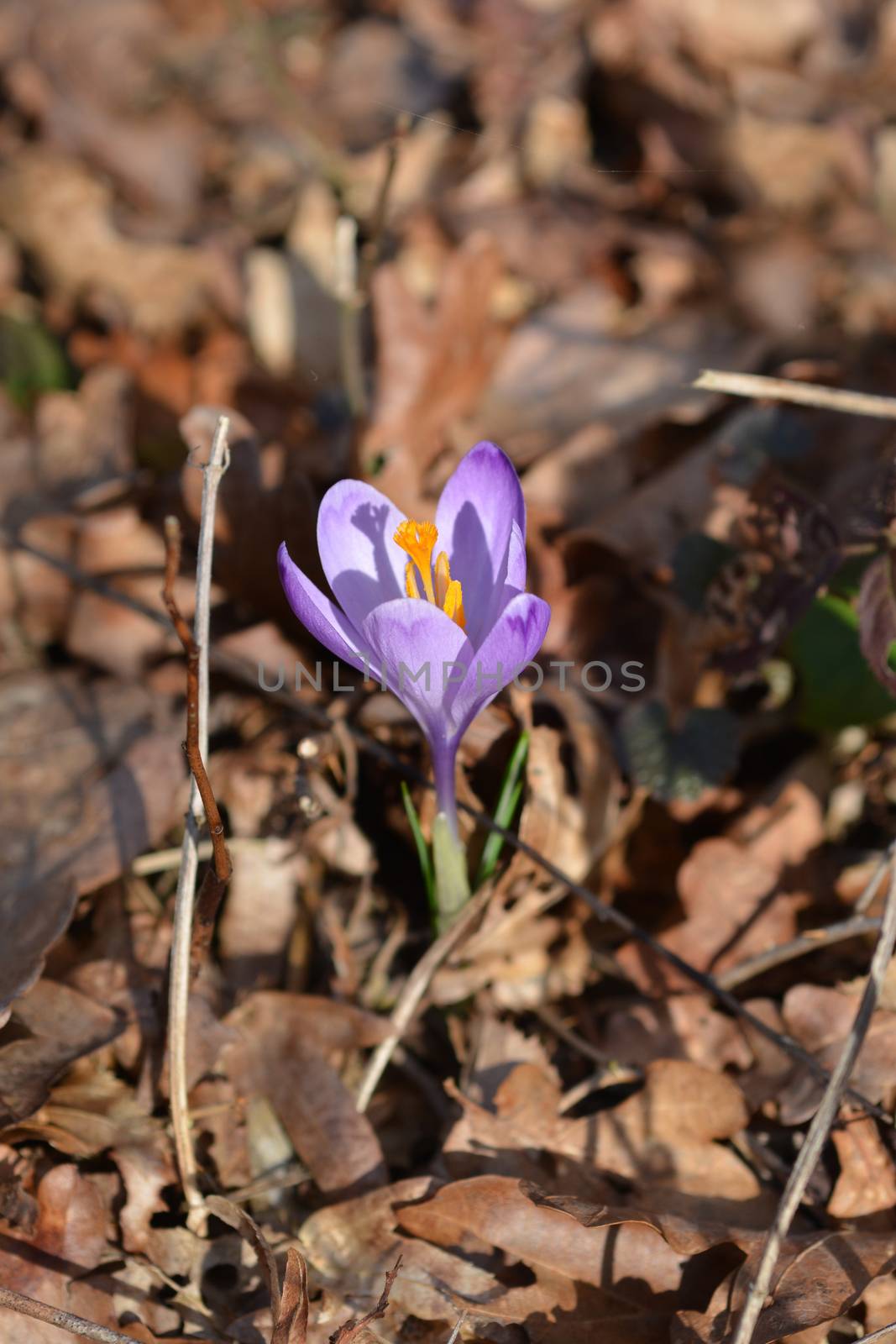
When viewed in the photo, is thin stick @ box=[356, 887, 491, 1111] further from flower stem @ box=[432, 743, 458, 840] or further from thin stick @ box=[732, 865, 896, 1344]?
thin stick @ box=[732, 865, 896, 1344]

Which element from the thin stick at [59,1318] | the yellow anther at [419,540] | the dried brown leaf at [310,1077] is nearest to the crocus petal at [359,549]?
the yellow anther at [419,540]

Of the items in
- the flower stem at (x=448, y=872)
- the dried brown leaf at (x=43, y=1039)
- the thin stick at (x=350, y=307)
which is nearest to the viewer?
the dried brown leaf at (x=43, y=1039)

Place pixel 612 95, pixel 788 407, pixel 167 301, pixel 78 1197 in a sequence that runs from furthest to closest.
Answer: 1. pixel 612 95
2. pixel 167 301
3. pixel 788 407
4. pixel 78 1197

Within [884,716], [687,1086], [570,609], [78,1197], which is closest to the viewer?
[78,1197]

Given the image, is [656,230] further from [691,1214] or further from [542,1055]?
[691,1214]

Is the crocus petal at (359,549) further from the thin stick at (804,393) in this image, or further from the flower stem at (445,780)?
the thin stick at (804,393)

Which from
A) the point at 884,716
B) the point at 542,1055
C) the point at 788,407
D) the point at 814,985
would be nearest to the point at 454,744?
the point at 542,1055

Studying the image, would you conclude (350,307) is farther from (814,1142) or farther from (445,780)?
(814,1142)
